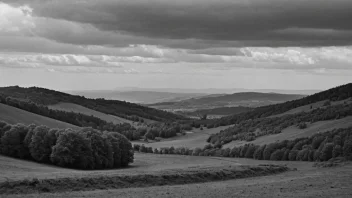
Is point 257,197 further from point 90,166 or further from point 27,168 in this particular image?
point 90,166

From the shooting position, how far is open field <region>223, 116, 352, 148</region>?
16156cm

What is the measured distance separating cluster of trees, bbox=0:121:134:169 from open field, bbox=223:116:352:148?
214 feet

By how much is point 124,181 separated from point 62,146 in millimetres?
40139

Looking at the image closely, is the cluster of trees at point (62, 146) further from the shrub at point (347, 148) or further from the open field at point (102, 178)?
the shrub at point (347, 148)

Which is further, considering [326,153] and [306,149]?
[306,149]

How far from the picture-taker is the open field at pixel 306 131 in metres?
162

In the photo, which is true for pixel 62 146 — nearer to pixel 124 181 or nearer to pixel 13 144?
pixel 13 144

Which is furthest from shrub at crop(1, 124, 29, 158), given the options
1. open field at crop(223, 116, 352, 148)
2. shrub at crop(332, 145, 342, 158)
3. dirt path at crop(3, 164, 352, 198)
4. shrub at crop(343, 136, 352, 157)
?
open field at crop(223, 116, 352, 148)

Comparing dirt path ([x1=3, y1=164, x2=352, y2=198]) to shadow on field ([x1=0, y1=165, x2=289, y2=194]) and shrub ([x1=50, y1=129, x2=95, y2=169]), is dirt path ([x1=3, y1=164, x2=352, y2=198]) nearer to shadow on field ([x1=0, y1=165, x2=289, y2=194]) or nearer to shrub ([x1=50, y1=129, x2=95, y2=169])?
shadow on field ([x1=0, y1=165, x2=289, y2=194])

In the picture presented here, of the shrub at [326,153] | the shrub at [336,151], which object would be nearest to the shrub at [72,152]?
the shrub at [326,153]

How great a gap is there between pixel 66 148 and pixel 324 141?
65.9m

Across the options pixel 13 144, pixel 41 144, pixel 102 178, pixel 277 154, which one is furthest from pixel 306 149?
pixel 102 178

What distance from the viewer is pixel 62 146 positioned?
111 m

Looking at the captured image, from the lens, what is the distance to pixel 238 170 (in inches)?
3664
